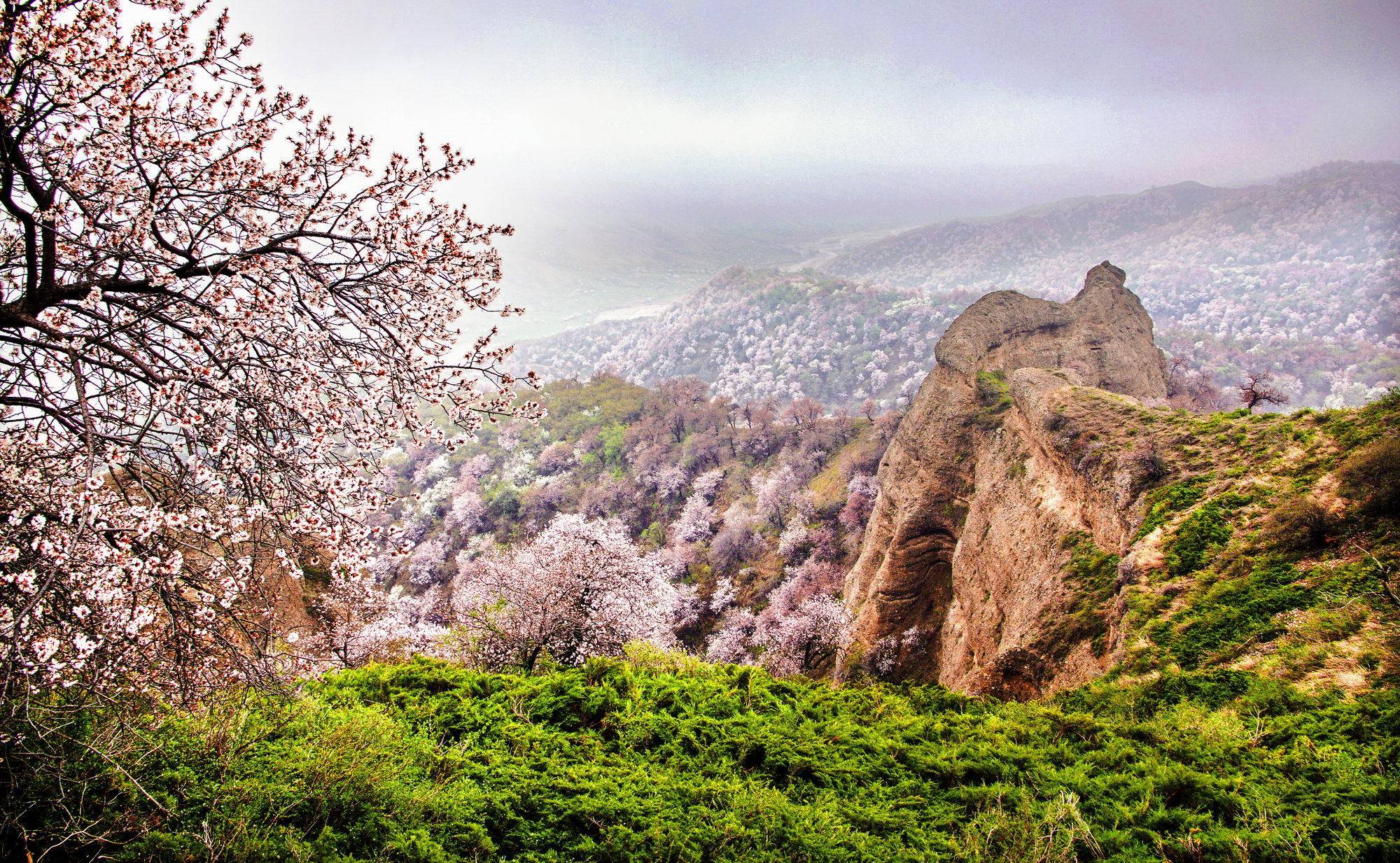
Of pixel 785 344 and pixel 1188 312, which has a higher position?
pixel 785 344

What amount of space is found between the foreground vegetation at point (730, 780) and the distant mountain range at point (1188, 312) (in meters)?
93.6

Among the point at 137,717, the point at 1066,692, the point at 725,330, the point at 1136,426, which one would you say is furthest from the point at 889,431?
the point at 725,330

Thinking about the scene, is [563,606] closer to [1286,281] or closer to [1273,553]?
[1273,553]

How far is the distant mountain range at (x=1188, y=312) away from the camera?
93688mm

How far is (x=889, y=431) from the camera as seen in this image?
→ 141 feet

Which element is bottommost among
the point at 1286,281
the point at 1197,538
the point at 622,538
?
the point at 1286,281

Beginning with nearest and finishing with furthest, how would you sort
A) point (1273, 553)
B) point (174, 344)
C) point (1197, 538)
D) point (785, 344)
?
point (174, 344) → point (1273, 553) → point (1197, 538) → point (785, 344)

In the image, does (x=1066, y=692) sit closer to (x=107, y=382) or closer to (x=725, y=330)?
(x=107, y=382)

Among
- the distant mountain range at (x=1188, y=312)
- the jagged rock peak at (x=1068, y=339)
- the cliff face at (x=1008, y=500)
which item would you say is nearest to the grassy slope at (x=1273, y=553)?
the cliff face at (x=1008, y=500)

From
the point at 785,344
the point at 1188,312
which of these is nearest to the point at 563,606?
the point at 785,344

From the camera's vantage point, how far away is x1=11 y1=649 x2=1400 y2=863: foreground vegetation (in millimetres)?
3469

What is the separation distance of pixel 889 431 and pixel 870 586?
80.9 ft

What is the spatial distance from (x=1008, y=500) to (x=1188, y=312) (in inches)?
6072

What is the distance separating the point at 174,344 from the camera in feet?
14.9
